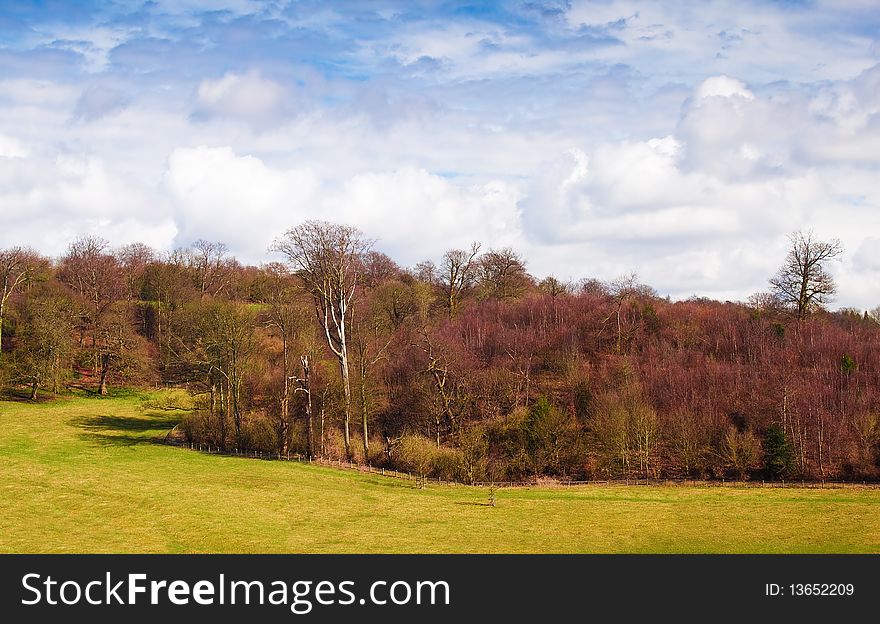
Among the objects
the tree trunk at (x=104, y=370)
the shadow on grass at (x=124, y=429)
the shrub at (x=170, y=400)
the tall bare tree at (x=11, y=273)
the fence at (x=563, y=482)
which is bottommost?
the fence at (x=563, y=482)

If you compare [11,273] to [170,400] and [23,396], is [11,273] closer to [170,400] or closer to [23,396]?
[23,396]

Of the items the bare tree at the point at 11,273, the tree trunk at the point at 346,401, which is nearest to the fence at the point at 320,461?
the tree trunk at the point at 346,401

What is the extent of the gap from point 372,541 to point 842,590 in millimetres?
16656

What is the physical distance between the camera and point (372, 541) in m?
28.8

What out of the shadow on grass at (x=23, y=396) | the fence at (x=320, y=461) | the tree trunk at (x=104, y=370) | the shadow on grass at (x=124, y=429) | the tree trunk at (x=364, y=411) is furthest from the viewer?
the tree trunk at (x=104, y=370)

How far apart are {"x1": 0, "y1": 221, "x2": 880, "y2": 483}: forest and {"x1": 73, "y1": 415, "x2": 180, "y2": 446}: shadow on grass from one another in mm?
2151

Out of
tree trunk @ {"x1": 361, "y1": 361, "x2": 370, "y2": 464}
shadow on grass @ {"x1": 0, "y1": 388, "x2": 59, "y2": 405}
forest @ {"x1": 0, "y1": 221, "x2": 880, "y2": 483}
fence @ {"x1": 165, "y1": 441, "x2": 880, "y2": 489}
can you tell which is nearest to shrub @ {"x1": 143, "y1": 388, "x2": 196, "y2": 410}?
forest @ {"x1": 0, "y1": 221, "x2": 880, "y2": 483}

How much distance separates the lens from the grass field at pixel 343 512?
28.2m

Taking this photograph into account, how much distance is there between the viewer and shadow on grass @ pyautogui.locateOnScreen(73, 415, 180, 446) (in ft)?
170

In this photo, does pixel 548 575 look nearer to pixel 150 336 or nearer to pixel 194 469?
pixel 194 469

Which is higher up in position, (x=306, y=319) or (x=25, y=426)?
(x=306, y=319)

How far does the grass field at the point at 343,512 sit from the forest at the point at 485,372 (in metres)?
4.89

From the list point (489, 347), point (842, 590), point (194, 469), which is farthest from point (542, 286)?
point (842, 590)

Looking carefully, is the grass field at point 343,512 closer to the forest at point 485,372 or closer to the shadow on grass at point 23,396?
the forest at point 485,372
